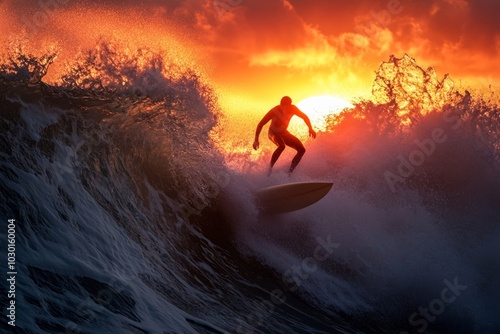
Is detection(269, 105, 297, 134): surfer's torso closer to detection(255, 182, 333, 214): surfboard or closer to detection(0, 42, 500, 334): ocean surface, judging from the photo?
detection(255, 182, 333, 214): surfboard

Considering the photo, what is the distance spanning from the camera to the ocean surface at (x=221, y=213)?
17.3 ft

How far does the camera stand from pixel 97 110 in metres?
9.89

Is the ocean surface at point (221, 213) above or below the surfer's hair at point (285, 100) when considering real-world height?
below

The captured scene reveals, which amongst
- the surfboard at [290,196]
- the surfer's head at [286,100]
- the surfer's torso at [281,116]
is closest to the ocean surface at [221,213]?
the surfboard at [290,196]

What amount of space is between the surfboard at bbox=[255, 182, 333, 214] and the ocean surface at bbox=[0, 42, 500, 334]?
0.21m

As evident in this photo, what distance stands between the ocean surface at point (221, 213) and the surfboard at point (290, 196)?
0.68ft

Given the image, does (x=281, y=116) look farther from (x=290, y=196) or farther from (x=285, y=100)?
(x=290, y=196)

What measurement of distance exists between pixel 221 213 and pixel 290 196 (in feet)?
4.46

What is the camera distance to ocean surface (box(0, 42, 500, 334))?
5.29 metres

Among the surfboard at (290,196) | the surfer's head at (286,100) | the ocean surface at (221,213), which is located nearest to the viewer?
the ocean surface at (221,213)

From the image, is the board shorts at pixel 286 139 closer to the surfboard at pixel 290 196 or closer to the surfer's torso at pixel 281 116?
the surfer's torso at pixel 281 116

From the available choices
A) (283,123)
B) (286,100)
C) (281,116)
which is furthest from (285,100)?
(283,123)

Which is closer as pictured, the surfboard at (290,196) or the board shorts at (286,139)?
the surfboard at (290,196)

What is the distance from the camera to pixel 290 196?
9781mm
